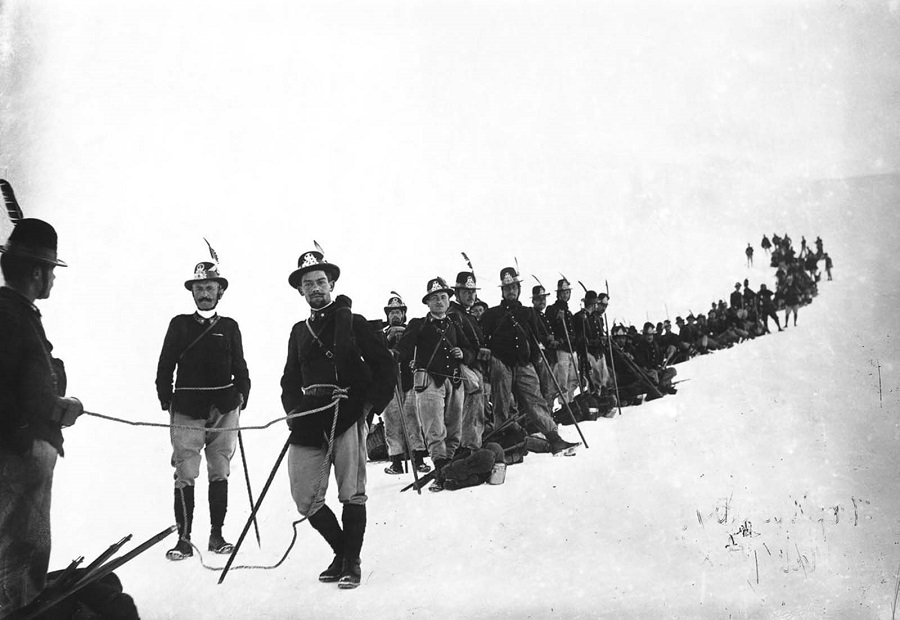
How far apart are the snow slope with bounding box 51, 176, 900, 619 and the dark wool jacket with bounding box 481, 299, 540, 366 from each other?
151 cm

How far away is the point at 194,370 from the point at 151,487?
5.09 ft

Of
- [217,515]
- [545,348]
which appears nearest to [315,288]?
[217,515]

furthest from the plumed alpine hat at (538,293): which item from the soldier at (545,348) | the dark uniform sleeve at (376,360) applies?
the dark uniform sleeve at (376,360)

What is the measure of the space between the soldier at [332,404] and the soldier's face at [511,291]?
4.69 meters

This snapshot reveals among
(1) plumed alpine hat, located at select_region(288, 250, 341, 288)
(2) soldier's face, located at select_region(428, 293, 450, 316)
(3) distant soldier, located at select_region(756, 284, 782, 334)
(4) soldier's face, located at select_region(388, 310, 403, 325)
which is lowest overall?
(3) distant soldier, located at select_region(756, 284, 782, 334)

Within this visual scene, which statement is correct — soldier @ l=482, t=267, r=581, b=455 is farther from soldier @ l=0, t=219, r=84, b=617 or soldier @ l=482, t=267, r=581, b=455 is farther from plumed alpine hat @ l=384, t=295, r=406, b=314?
soldier @ l=0, t=219, r=84, b=617

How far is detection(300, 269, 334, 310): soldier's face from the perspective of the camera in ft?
17.0

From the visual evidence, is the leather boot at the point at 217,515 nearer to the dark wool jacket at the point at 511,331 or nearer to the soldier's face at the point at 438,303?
the soldier's face at the point at 438,303

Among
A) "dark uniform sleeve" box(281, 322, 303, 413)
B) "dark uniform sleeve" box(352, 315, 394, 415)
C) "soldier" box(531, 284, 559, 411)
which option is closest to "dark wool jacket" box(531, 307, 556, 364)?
"soldier" box(531, 284, 559, 411)

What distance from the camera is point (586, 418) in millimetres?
11391

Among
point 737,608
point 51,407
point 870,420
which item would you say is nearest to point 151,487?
point 51,407

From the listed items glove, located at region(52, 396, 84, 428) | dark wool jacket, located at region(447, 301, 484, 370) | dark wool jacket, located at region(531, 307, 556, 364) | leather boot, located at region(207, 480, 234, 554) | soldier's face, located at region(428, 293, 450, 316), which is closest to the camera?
glove, located at region(52, 396, 84, 428)

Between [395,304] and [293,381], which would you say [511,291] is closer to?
[395,304]

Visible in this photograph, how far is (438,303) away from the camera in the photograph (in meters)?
8.34
